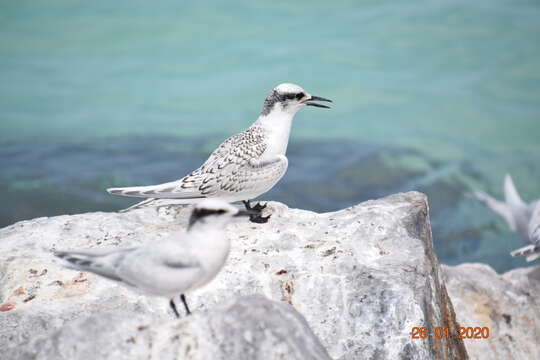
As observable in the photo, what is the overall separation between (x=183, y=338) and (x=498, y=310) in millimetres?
4237

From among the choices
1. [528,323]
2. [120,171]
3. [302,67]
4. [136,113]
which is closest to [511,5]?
[302,67]

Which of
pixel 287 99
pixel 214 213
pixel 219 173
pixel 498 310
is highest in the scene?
pixel 287 99

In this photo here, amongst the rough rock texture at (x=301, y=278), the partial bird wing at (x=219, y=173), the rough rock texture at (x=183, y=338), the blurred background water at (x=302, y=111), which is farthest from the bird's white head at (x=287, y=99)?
the blurred background water at (x=302, y=111)

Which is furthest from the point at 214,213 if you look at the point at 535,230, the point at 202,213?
the point at 535,230

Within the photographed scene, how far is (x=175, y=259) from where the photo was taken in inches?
141

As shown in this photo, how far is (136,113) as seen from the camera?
15164mm

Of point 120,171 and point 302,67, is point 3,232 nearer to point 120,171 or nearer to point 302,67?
point 120,171

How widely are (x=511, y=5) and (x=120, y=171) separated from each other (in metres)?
14.4

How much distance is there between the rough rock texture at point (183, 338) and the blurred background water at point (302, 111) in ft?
26.6

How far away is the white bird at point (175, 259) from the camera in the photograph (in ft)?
11.7

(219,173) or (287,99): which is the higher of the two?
(287,99)

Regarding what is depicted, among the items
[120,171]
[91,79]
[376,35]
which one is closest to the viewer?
[120,171]
